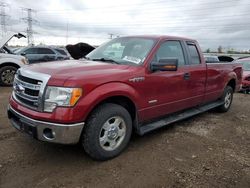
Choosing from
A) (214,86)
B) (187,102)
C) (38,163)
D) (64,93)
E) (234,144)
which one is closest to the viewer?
(64,93)

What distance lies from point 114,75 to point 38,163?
1.55m

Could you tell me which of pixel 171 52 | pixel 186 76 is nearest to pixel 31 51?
pixel 171 52

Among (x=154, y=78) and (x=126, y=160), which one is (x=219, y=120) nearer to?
Answer: (x=154, y=78)

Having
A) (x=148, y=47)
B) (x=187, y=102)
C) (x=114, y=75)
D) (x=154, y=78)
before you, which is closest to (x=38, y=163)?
(x=114, y=75)

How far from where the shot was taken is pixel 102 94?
3293mm

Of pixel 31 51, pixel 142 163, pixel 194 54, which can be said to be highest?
pixel 194 54

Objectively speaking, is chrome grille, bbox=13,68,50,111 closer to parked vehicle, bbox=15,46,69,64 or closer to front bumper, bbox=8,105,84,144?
front bumper, bbox=8,105,84,144

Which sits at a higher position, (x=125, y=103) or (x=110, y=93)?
(x=110, y=93)

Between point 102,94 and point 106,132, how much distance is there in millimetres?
562

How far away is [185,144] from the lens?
4305mm

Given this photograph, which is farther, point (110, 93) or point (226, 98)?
point (226, 98)

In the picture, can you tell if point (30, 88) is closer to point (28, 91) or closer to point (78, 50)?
point (28, 91)

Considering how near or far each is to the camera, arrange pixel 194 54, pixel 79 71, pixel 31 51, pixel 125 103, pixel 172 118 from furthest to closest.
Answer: pixel 31 51 → pixel 194 54 → pixel 172 118 → pixel 125 103 → pixel 79 71

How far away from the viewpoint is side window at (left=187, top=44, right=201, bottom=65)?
16.8 feet
